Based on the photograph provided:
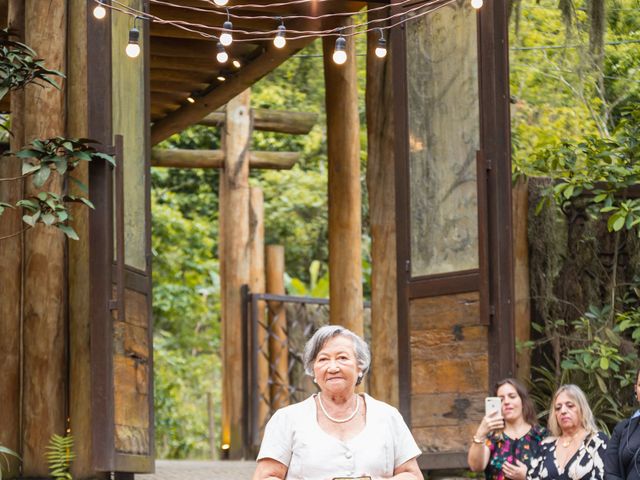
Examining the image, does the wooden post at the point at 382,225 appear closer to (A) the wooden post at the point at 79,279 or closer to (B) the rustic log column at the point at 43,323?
(A) the wooden post at the point at 79,279

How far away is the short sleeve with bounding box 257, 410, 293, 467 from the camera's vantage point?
439cm

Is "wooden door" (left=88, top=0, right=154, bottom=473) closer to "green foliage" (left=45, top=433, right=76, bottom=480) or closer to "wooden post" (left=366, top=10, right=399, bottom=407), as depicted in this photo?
"green foliage" (left=45, top=433, right=76, bottom=480)

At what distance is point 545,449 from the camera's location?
7363mm

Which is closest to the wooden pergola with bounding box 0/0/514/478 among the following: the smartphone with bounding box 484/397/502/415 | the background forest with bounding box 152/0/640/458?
the smartphone with bounding box 484/397/502/415

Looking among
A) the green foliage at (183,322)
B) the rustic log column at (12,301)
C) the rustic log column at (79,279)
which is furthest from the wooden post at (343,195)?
the green foliage at (183,322)

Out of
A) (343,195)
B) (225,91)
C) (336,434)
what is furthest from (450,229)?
(225,91)

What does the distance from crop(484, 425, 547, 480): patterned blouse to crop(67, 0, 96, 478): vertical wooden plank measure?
220 cm

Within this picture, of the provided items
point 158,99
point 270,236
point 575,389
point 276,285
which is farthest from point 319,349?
point 270,236

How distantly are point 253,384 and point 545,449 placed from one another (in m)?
7.91

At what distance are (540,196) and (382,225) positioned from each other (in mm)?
1109

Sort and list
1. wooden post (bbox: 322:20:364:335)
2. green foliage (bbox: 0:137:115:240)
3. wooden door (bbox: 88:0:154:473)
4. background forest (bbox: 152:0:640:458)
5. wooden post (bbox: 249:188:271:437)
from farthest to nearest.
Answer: wooden post (bbox: 249:188:271:437), wooden post (bbox: 322:20:364:335), background forest (bbox: 152:0:640:458), wooden door (bbox: 88:0:154:473), green foliage (bbox: 0:137:115:240)

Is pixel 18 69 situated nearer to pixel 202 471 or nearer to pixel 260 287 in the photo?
pixel 202 471

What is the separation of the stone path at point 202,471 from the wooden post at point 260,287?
222 cm

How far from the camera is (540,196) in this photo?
984 centimetres
